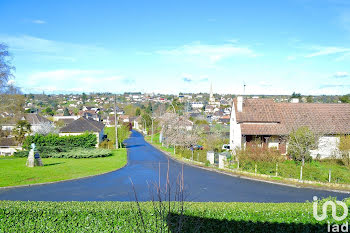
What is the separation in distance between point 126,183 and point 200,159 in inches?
407

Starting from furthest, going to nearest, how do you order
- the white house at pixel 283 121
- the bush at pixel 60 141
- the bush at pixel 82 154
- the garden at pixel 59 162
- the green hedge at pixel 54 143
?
the bush at pixel 60 141, the green hedge at pixel 54 143, the bush at pixel 82 154, the white house at pixel 283 121, the garden at pixel 59 162

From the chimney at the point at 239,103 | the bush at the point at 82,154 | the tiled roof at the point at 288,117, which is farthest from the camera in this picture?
the bush at the point at 82,154

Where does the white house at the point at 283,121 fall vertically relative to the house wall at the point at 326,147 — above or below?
above

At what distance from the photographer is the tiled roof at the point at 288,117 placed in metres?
29.1

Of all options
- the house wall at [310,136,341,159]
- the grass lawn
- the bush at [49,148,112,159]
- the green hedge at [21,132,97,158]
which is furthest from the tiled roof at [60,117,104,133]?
the house wall at [310,136,341,159]

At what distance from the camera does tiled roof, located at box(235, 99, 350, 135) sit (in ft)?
95.4

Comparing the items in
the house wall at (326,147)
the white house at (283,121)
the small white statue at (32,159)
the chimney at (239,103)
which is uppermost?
the chimney at (239,103)

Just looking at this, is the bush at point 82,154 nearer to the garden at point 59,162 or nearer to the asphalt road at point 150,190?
the garden at point 59,162

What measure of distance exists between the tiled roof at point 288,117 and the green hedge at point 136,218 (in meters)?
20.5

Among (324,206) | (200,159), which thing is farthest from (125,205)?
(200,159)

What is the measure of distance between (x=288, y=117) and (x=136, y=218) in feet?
85.2

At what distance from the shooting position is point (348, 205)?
9.63 meters

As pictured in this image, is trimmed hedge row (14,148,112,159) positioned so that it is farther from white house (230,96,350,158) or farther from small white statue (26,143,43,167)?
white house (230,96,350,158)

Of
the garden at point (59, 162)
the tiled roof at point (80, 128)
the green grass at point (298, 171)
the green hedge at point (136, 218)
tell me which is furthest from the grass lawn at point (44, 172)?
the tiled roof at point (80, 128)
